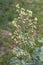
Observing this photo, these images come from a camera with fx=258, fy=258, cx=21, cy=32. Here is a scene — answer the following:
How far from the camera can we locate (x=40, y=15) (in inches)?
192

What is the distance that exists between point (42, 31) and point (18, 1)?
3.76 feet

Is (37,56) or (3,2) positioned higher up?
(3,2)

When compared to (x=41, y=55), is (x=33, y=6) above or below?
above

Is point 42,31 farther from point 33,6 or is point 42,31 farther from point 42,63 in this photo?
point 42,63

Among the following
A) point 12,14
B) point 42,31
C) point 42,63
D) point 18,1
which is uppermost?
point 18,1

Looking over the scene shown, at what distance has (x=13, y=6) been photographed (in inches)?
197

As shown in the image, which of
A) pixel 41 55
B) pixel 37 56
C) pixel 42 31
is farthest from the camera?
pixel 42 31

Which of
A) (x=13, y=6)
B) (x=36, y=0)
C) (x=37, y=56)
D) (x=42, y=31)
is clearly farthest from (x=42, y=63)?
(x=36, y=0)

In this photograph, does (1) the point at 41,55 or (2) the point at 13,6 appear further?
(2) the point at 13,6

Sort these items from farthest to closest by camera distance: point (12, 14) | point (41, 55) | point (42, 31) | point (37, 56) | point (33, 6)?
point (33, 6), point (12, 14), point (42, 31), point (37, 56), point (41, 55)

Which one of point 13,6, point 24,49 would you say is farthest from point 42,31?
point 24,49

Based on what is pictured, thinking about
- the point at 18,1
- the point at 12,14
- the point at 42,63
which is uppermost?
the point at 18,1

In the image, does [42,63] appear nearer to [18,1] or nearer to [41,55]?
[41,55]

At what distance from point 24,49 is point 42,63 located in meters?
0.22
